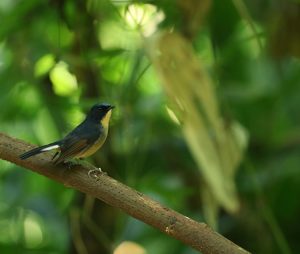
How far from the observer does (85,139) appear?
6.41 ft

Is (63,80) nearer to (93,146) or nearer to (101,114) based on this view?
(101,114)

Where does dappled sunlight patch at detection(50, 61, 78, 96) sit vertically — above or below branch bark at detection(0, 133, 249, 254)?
below

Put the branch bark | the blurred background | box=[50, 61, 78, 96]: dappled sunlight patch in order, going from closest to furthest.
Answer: the branch bark < the blurred background < box=[50, 61, 78, 96]: dappled sunlight patch

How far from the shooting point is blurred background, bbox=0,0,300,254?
2.43m

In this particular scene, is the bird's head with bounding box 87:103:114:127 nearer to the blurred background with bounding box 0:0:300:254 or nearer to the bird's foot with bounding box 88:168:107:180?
the blurred background with bounding box 0:0:300:254

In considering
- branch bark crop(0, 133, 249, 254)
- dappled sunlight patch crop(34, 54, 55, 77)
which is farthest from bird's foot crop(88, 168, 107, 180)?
dappled sunlight patch crop(34, 54, 55, 77)

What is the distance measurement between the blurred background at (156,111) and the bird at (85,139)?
0.75ft

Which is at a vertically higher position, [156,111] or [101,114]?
[101,114]

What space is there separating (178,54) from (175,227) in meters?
0.89

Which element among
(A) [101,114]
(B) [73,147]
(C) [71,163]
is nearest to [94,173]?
(C) [71,163]

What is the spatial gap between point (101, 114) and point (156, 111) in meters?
0.92

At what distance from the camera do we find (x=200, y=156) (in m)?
2.25

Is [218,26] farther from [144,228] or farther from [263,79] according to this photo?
[144,228]

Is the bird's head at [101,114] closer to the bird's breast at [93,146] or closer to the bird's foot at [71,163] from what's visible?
the bird's breast at [93,146]
